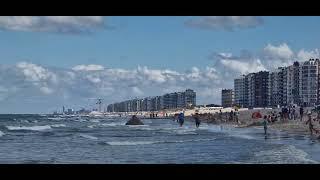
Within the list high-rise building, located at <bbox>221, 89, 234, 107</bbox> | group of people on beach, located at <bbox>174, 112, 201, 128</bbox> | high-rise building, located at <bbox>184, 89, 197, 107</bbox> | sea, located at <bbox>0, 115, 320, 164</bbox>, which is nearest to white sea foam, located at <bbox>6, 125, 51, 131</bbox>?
sea, located at <bbox>0, 115, 320, 164</bbox>

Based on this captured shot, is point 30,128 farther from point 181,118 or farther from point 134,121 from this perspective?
point 181,118

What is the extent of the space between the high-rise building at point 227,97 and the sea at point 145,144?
32cm

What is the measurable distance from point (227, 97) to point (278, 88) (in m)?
0.55

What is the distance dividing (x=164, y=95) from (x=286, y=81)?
4.03 ft

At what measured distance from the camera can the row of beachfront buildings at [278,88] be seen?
6.08 metres

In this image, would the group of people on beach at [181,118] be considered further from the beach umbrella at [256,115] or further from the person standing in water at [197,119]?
the beach umbrella at [256,115]

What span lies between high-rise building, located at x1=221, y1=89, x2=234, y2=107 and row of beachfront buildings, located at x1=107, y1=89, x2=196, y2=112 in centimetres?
29

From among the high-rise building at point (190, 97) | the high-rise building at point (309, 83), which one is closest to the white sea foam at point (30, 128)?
the high-rise building at point (190, 97)

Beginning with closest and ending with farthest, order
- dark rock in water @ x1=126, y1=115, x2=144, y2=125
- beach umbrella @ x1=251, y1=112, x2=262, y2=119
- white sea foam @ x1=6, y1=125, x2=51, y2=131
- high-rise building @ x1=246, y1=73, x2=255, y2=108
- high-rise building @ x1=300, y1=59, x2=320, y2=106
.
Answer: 1. high-rise building @ x1=300, y1=59, x2=320, y2=106
2. high-rise building @ x1=246, y1=73, x2=255, y2=108
3. white sea foam @ x1=6, y1=125, x2=51, y2=131
4. beach umbrella @ x1=251, y1=112, x2=262, y2=119
5. dark rock in water @ x1=126, y1=115, x2=144, y2=125

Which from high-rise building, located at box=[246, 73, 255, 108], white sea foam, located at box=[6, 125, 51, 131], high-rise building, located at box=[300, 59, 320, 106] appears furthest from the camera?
white sea foam, located at box=[6, 125, 51, 131]

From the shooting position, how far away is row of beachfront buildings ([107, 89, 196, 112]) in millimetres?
6234

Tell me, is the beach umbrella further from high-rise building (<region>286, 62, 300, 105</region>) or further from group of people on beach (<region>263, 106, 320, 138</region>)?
high-rise building (<region>286, 62, 300, 105</region>)

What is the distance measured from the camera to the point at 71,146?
19.6 ft
